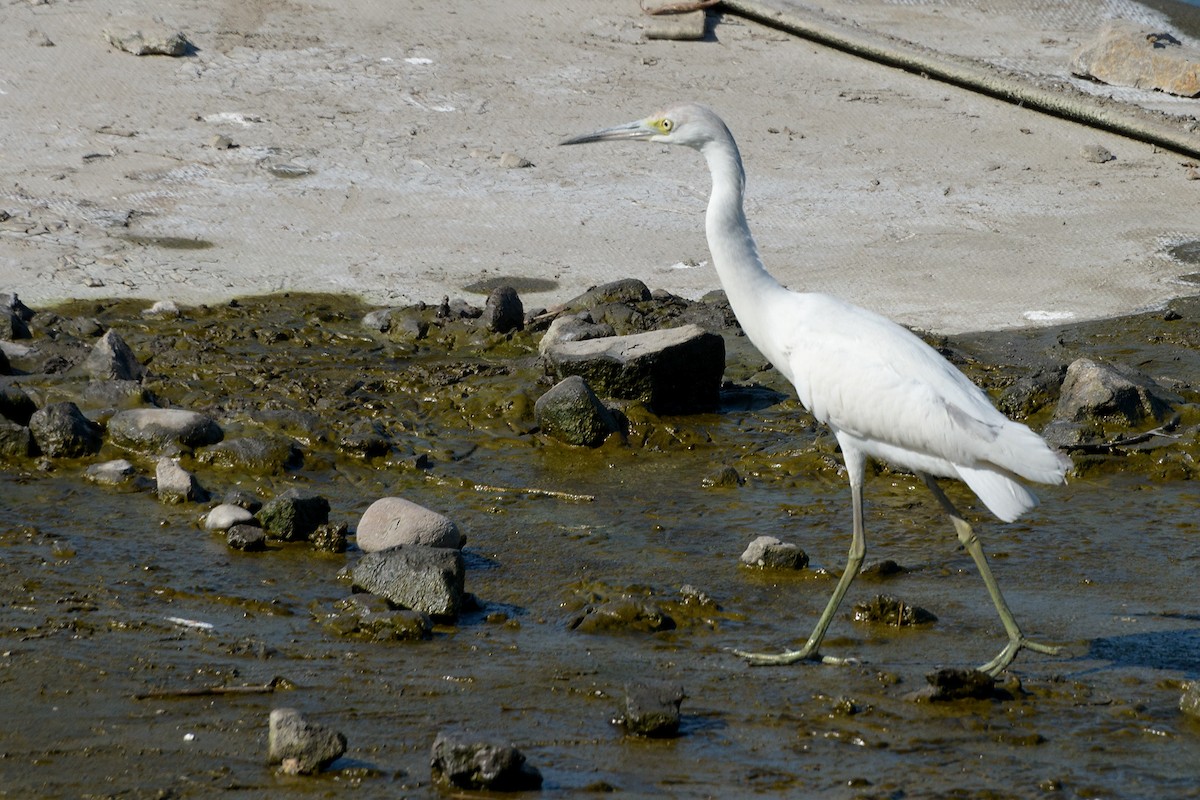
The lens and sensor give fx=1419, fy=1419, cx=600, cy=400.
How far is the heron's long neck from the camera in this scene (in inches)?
193

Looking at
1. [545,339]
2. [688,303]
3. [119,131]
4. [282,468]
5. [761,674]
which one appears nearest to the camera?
[761,674]

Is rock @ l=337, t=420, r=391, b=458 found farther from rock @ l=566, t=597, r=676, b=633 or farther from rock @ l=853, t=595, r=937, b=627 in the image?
rock @ l=853, t=595, r=937, b=627

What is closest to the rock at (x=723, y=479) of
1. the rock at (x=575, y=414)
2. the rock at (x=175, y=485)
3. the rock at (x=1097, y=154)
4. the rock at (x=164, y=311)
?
the rock at (x=575, y=414)

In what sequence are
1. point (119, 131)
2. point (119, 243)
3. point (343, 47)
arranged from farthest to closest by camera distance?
point (343, 47) → point (119, 131) → point (119, 243)

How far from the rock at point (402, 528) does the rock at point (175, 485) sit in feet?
2.78

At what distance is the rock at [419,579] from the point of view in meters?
Result: 4.59

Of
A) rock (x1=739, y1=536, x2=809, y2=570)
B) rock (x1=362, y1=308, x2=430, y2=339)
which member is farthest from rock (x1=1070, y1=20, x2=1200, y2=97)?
rock (x1=739, y1=536, x2=809, y2=570)

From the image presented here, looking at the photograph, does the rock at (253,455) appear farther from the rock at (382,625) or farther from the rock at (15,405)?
the rock at (382,625)

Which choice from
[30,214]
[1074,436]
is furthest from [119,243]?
[1074,436]

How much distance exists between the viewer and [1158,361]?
24.4 feet

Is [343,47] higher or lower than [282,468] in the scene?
higher

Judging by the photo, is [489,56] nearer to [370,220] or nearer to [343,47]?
[343,47]

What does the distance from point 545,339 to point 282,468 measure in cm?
178

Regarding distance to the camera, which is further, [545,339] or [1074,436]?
[545,339]
